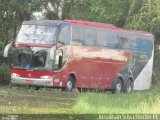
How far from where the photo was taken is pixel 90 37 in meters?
30.9

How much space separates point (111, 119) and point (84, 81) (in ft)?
56.7

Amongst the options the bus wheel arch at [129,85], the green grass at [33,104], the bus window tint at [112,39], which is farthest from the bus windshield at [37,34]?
the bus wheel arch at [129,85]

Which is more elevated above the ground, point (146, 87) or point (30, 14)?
point (30, 14)

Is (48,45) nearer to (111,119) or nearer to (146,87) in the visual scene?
(146,87)

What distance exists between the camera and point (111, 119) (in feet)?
44.5

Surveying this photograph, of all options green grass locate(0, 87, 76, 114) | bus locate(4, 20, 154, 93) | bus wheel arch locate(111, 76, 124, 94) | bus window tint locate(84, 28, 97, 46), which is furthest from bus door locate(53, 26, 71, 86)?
green grass locate(0, 87, 76, 114)

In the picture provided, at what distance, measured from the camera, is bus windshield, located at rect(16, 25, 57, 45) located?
28200mm

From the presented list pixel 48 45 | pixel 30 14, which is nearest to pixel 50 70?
pixel 48 45

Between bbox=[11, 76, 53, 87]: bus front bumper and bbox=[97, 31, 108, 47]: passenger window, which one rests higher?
bbox=[97, 31, 108, 47]: passenger window

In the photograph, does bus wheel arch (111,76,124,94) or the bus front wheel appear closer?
bus wheel arch (111,76,124,94)

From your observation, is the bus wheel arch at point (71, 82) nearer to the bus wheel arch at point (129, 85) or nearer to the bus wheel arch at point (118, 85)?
the bus wheel arch at point (118, 85)

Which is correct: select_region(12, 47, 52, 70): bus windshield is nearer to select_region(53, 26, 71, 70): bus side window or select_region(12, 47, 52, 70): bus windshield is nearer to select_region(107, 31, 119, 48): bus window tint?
select_region(53, 26, 71, 70): bus side window

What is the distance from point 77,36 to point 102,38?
253 centimetres

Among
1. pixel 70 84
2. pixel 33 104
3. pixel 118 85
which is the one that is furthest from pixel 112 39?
pixel 33 104
